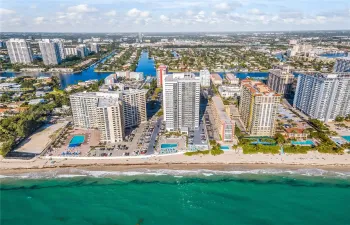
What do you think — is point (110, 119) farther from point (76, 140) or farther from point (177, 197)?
point (177, 197)

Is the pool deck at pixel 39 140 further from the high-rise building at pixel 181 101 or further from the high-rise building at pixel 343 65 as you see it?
the high-rise building at pixel 343 65

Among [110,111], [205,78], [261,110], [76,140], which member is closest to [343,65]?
[205,78]

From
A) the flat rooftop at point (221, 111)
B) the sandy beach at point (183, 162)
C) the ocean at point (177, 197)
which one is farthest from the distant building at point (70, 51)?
the ocean at point (177, 197)

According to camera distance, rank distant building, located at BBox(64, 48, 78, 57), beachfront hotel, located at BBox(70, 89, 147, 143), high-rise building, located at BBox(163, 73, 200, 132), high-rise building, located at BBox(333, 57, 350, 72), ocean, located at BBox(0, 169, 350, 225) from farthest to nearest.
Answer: distant building, located at BBox(64, 48, 78, 57) < high-rise building, located at BBox(333, 57, 350, 72) < high-rise building, located at BBox(163, 73, 200, 132) < beachfront hotel, located at BBox(70, 89, 147, 143) < ocean, located at BBox(0, 169, 350, 225)

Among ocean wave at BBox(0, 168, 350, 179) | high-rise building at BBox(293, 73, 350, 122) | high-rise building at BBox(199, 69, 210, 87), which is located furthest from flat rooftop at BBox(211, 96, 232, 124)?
high-rise building at BBox(199, 69, 210, 87)

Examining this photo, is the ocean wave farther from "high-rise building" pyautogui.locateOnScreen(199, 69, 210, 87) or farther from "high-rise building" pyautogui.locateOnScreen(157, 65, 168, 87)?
"high-rise building" pyautogui.locateOnScreen(199, 69, 210, 87)

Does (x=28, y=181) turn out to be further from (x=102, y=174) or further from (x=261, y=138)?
(x=261, y=138)
